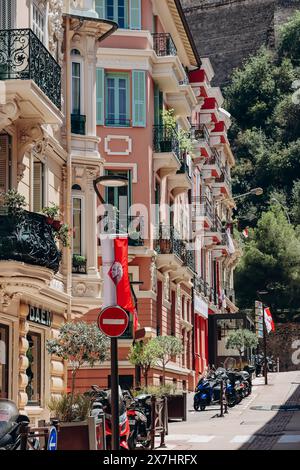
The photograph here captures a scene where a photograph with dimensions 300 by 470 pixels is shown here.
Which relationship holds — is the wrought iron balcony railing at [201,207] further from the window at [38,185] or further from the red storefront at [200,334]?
the window at [38,185]

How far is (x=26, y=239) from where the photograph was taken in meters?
18.4

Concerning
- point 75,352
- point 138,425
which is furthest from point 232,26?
point 138,425

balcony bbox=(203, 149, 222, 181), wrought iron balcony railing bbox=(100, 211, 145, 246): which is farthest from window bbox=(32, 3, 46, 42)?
balcony bbox=(203, 149, 222, 181)

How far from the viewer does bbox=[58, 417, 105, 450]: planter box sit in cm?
1568

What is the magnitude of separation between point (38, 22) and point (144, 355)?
1183 centimetres

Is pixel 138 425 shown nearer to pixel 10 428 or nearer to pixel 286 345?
pixel 10 428

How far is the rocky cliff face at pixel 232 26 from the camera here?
4072 inches

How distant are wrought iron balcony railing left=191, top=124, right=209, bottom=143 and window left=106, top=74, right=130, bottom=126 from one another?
12544 millimetres

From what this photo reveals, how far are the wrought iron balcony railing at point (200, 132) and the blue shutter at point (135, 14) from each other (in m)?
12.9

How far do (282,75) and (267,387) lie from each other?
50.0 metres

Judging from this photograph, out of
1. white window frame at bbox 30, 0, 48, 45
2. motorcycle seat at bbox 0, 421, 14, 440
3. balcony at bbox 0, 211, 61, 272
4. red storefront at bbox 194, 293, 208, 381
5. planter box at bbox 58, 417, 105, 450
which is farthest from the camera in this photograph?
red storefront at bbox 194, 293, 208, 381

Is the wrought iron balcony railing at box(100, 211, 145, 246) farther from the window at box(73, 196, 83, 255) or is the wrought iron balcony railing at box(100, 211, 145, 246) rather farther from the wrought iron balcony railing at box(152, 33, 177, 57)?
the window at box(73, 196, 83, 255)

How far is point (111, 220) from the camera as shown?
28.0m

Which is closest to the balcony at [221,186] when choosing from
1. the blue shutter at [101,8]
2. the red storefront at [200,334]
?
the red storefront at [200,334]
